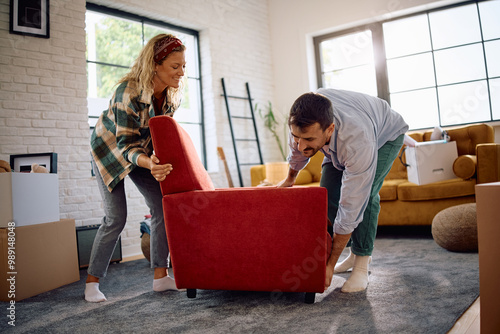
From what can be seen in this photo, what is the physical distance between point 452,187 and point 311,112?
225 cm

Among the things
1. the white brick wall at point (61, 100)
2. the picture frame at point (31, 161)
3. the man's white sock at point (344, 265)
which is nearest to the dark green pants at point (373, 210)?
the man's white sock at point (344, 265)

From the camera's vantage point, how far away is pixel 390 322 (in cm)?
142

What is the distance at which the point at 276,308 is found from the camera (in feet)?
5.44

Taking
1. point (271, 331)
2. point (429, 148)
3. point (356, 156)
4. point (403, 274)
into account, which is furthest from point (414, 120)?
point (271, 331)

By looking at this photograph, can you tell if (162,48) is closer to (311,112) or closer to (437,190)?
(311,112)

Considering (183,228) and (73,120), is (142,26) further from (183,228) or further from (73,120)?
(183,228)

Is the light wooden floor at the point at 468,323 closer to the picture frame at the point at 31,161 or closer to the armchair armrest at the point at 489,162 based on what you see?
the armchair armrest at the point at 489,162

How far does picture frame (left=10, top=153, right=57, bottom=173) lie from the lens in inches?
106

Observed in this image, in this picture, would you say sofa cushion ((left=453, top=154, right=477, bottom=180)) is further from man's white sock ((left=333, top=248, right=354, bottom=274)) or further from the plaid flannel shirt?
the plaid flannel shirt

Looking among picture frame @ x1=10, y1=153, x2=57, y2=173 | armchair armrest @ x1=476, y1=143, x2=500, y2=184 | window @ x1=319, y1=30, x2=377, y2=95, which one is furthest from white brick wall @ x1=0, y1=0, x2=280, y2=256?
armchair armrest @ x1=476, y1=143, x2=500, y2=184

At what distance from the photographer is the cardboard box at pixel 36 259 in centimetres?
211

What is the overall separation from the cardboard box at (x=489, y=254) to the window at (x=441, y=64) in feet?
12.9

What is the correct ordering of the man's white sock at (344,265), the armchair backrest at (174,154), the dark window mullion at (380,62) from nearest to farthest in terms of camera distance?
the armchair backrest at (174,154) → the man's white sock at (344,265) → the dark window mullion at (380,62)

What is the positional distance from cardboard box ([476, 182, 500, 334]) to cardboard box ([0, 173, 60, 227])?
2176mm
